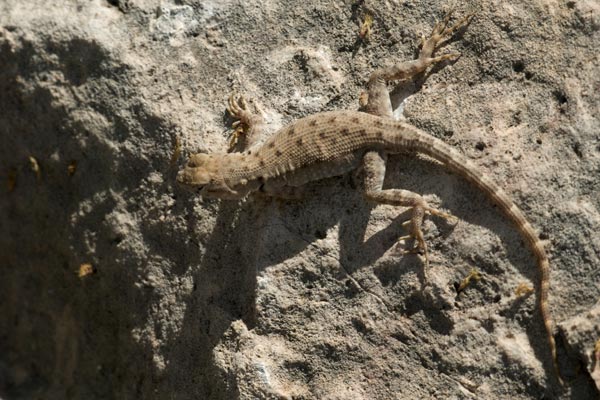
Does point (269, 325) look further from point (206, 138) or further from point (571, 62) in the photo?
point (571, 62)

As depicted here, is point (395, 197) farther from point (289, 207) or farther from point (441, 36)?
point (441, 36)

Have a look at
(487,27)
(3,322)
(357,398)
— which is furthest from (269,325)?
(3,322)

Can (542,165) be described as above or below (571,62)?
below

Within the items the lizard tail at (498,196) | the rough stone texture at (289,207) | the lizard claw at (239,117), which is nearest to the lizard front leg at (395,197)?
the rough stone texture at (289,207)

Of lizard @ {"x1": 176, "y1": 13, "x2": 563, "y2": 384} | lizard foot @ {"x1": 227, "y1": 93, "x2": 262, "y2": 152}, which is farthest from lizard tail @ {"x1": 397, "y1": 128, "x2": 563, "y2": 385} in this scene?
lizard foot @ {"x1": 227, "y1": 93, "x2": 262, "y2": 152}

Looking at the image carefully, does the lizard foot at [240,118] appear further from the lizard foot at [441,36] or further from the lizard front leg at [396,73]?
the lizard foot at [441,36]

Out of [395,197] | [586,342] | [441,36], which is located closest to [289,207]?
[395,197]
